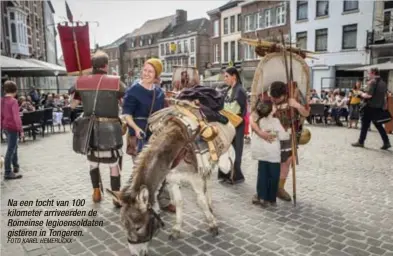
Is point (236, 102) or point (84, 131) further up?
point (236, 102)

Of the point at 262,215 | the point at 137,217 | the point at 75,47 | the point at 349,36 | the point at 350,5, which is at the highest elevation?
the point at 350,5

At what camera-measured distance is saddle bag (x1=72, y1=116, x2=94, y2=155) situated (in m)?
4.32

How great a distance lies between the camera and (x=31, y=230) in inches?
153

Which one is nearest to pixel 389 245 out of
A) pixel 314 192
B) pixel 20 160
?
pixel 314 192

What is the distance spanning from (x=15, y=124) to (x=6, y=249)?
3299 millimetres

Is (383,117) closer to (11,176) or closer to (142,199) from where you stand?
(142,199)

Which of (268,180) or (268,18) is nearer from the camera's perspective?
(268,180)

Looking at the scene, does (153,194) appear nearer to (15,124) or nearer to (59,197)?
Answer: (59,197)

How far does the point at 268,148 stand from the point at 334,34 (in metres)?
24.9

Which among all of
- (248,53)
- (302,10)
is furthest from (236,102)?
(248,53)

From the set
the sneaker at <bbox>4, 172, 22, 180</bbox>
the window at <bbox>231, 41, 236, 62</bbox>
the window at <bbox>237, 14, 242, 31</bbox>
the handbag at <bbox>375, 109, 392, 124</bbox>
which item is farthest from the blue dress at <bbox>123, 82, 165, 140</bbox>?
the window at <bbox>231, 41, 236, 62</bbox>

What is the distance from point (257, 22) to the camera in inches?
1275

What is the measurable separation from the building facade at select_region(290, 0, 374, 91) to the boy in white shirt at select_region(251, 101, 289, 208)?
20.1m

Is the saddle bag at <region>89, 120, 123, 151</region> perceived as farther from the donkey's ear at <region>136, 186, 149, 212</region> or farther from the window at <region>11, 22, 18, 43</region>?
the window at <region>11, 22, 18, 43</region>
